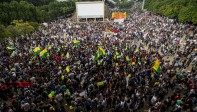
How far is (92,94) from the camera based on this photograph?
13.8m

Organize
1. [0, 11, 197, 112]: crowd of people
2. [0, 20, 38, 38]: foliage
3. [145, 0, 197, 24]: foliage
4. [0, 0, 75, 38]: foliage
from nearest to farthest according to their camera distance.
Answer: [0, 11, 197, 112]: crowd of people → [0, 20, 38, 38]: foliage → [0, 0, 75, 38]: foliage → [145, 0, 197, 24]: foliage

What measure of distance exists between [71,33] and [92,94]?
23.3 metres

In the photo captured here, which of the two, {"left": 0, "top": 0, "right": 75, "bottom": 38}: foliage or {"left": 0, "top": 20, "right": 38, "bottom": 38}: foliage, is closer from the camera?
{"left": 0, "top": 20, "right": 38, "bottom": 38}: foliage

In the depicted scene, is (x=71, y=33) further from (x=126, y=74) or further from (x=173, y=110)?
(x=173, y=110)

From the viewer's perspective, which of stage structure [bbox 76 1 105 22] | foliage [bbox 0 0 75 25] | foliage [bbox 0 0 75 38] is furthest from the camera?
stage structure [bbox 76 1 105 22]

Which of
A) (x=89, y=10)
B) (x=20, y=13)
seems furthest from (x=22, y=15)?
(x=89, y=10)

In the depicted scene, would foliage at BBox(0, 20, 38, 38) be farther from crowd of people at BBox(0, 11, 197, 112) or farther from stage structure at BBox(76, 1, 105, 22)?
stage structure at BBox(76, 1, 105, 22)

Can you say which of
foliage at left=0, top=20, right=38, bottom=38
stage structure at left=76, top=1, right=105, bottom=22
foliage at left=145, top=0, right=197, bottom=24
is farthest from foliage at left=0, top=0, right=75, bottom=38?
foliage at left=145, top=0, right=197, bottom=24

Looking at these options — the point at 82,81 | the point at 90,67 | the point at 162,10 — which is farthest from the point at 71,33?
the point at 162,10

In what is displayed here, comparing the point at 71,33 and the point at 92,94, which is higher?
the point at 71,33

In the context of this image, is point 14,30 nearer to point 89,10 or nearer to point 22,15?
point 22,15

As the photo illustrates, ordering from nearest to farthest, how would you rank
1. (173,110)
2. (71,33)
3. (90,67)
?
(173,110)
(90,67)
(71,33)

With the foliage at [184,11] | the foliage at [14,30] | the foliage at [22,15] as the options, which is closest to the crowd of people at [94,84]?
the foliage at [14,30]

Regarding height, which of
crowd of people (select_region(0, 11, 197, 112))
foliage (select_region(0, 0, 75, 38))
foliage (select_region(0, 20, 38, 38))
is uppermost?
foliage (select_region(0, 0, 75, 38))
